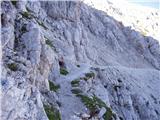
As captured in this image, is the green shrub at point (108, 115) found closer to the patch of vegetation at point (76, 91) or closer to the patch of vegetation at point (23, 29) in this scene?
the patch of vegetation at point (76, 91)

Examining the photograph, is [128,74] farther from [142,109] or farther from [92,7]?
[92,7]

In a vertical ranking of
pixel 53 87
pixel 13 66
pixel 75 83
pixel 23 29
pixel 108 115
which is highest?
pixel 23 29

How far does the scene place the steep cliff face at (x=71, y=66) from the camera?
3700cm

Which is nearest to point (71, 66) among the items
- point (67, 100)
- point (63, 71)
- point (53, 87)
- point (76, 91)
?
point (63, 71)

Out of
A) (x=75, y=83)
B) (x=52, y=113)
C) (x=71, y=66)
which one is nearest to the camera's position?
(x=52, y=113)

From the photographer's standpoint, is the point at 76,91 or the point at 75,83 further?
the point at 75,83

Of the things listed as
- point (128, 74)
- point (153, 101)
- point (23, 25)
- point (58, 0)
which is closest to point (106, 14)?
point (58, 0)

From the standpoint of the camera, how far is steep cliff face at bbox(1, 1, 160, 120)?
37000mm

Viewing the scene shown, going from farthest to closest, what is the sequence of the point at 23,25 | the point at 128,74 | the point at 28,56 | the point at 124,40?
the point at 124,40, the point at 128,74, the point at 23,25, the point at 28,56

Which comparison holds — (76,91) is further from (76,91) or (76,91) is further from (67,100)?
(67,100)

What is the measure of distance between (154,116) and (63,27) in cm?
3795

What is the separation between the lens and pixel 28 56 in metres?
44.2

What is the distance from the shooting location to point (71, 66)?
69875 millimetres

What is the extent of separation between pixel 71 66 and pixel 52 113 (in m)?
27.7
